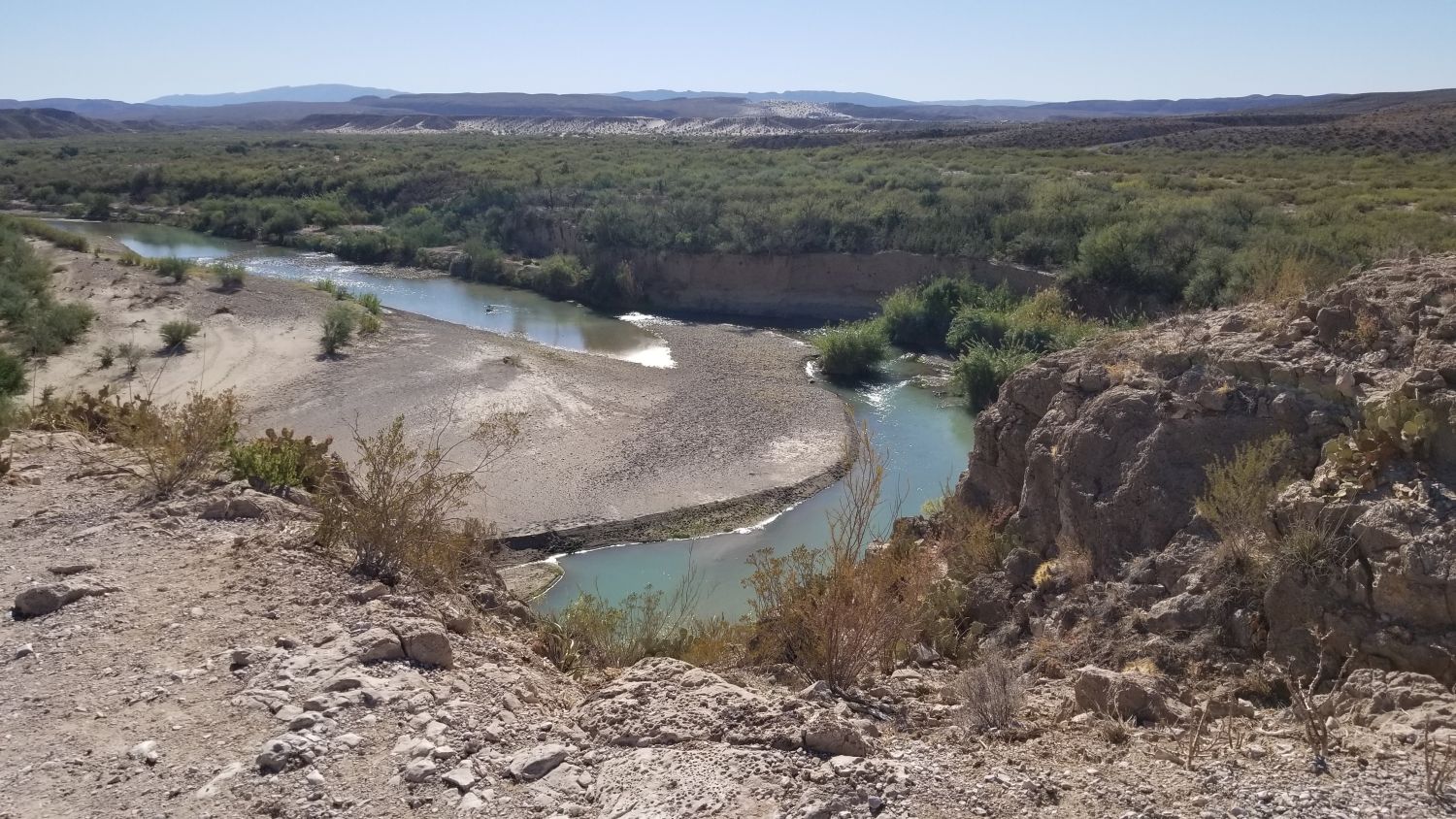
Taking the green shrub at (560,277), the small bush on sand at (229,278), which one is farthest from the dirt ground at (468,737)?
the green shrub at (560,277)

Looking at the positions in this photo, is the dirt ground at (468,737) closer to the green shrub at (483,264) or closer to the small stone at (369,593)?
the small stone at (369,593)

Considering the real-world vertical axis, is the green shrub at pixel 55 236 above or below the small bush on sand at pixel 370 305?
above

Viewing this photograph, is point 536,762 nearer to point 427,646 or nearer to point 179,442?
point 427,646

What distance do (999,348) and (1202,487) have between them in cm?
1474

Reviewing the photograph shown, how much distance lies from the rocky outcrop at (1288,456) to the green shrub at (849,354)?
40.0 ft

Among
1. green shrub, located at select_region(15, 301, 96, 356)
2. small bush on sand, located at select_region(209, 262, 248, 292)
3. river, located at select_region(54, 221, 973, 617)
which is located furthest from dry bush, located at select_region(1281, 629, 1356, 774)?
small bush on sand, located at select_region(209, 262, 248, 292)

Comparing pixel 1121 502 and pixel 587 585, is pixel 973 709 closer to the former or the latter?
pixel 1121 502

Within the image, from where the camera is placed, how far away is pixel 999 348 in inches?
870

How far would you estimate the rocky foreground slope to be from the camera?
432 centimetres

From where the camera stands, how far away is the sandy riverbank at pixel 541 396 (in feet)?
49.2

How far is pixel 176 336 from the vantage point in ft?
70.1

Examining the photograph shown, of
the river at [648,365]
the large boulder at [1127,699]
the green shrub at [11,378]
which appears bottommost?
the river at [648,365]

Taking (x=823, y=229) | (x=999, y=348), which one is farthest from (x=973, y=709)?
(x=823, y=229)

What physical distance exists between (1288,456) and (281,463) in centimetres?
772
